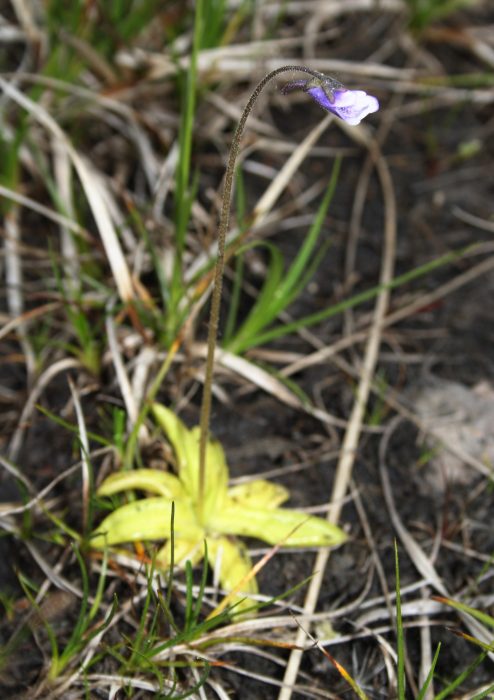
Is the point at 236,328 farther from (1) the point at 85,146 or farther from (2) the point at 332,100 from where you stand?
(2) the point at 332,100

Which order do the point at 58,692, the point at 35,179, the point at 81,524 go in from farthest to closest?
the point at 35,179, the point at 81,524, the point at 58,692

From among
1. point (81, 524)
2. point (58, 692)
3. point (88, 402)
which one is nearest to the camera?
point (58, 692)

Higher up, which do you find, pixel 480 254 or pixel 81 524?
pixel 480 254

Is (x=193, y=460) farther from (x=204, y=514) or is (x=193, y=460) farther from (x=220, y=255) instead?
(x=220, y=255)

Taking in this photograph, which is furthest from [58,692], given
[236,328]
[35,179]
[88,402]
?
[35,179]

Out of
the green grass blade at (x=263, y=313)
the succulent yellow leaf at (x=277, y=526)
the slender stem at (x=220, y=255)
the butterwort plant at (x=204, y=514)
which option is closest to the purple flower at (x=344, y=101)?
the slender stem at (x=220, y=255)

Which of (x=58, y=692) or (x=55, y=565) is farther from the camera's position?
(x=55, y=565)

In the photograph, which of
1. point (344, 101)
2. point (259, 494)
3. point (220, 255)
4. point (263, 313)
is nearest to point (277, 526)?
point (259, 494)
